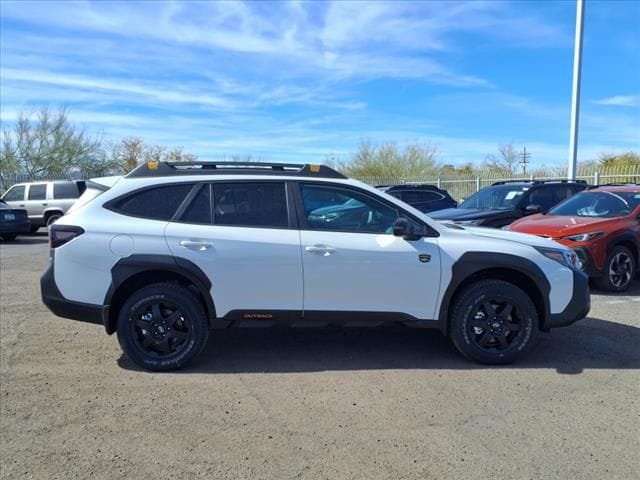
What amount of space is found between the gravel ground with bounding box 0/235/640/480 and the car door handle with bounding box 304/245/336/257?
3.46 feet

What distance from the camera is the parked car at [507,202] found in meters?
10.8

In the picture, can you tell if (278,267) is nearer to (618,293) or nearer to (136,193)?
(136,193)

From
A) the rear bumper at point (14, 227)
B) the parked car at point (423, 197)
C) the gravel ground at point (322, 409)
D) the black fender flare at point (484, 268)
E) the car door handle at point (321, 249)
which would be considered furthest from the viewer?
the rear bumper at point (14, 227)

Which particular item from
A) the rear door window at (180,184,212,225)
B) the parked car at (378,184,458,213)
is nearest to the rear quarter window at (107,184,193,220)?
the rear door window at (180,184,212,225)

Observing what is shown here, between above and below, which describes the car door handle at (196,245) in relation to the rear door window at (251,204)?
below

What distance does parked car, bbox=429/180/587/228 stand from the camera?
10781mm

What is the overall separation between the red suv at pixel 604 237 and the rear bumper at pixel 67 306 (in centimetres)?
637

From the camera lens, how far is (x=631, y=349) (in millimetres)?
5469

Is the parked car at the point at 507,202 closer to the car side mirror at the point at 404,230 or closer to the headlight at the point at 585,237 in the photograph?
the headlight at the point at 585,237

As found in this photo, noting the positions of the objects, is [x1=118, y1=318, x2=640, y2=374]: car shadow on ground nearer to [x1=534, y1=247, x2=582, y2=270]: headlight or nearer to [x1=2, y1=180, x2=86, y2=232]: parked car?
[x1=534, y1=247, x2=582, y2=270]: headlight

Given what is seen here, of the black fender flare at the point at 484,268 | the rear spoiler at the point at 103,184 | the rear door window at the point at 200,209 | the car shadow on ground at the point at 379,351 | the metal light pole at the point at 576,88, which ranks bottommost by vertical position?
the car shadow on ground at the point at 379,351

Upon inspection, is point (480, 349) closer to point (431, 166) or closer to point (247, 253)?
point (247, 253)

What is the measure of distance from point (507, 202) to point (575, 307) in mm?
6736

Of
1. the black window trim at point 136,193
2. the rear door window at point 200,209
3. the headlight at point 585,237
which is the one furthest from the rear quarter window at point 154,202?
the headlight at point 585,237
